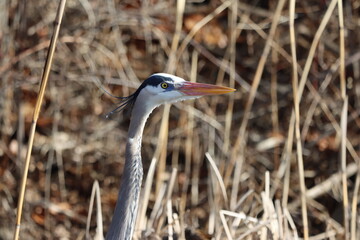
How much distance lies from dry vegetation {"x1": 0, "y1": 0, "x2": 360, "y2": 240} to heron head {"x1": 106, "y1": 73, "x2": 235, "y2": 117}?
37.9 inches

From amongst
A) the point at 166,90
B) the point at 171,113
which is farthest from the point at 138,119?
the point at 171,113

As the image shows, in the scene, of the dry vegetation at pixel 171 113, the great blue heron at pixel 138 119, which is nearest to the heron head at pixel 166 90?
the great blue heron at pixel 138 119

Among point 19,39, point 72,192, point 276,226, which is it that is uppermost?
point 19,39

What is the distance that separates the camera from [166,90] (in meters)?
1.50

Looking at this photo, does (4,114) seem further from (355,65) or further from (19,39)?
(355,65)

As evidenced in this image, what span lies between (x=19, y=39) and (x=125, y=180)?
1.18 m

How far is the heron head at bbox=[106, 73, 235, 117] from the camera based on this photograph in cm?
148

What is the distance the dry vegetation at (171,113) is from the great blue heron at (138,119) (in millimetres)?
922

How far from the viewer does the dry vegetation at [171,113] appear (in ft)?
8.51

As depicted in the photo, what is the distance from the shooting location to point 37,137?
2.99m

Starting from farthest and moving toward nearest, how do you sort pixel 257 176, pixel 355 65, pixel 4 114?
1. pixel 257 176
2. pixel 355 65
3. pixel 4 114

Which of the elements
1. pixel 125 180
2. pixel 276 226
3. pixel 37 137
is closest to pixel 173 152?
pixel 37 137

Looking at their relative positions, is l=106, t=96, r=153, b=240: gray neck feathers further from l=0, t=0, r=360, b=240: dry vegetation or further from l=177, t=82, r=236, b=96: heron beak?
l=0, t=0, r=360, b=240: dry vegetation

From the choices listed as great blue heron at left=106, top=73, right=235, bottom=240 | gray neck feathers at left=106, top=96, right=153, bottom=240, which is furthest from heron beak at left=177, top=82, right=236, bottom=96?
gray neck feathers at left=106, top=96, right=153, bottom=240
